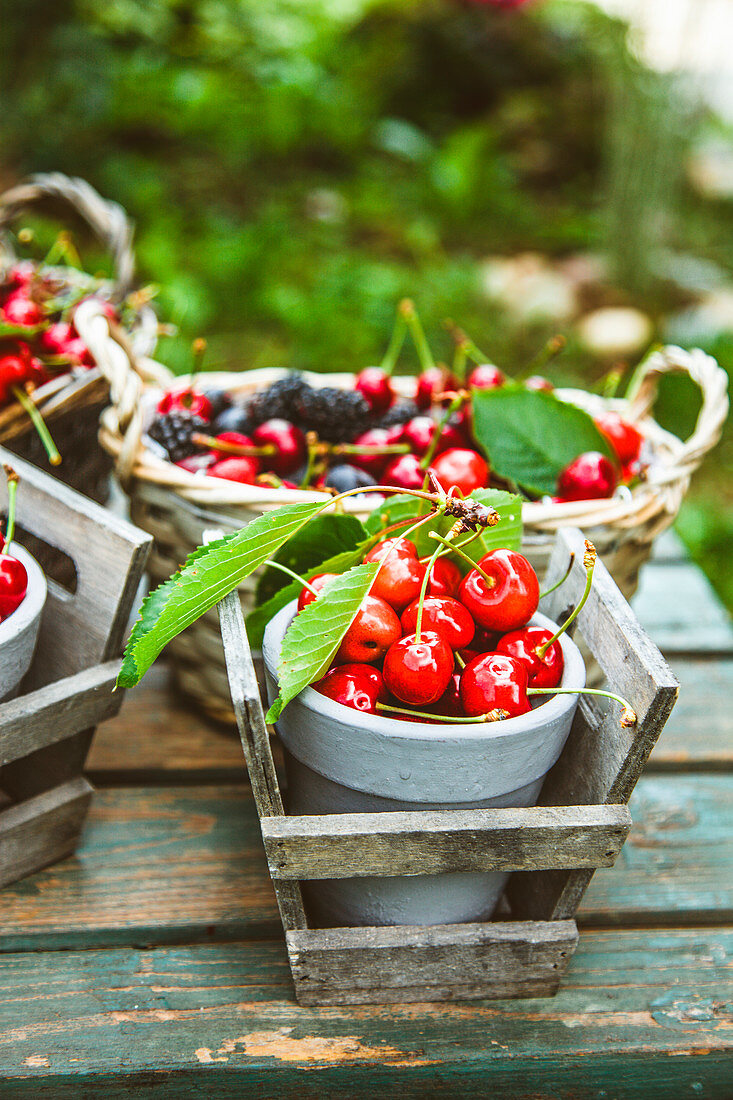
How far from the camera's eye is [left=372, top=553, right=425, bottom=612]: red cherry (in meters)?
0.64

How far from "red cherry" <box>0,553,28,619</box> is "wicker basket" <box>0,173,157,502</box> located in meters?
0.28

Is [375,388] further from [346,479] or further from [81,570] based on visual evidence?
[81,570]

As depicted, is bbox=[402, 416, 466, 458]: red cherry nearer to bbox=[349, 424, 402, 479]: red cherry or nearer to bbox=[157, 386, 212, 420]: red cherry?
bbox=[349, 424, 402, 479]: red cherry

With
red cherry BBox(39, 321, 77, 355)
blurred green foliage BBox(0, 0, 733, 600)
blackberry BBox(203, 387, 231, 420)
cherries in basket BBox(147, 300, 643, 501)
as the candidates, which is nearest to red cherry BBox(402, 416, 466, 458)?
cherries in basket BBox(147, 300, 643, 501)

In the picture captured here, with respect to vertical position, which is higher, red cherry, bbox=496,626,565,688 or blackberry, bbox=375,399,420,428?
red cherry, bbox=496,626,565,688

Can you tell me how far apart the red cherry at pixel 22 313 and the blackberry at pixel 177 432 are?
222mm

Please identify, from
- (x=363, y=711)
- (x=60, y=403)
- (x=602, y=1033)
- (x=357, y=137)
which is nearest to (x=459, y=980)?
(x=602, y=1033)

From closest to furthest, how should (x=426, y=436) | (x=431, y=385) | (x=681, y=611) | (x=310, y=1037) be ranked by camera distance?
(x=310, y=1037)
(x=426, y=436)
(x=431, y=385)
(x=681, y=611)

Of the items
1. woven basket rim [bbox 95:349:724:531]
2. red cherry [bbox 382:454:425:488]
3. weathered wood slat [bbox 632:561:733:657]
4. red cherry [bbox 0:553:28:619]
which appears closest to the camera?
red cherry [bbox 0:553:28:619]

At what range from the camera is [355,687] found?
2.00 feet

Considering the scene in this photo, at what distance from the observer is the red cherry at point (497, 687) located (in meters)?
0.60

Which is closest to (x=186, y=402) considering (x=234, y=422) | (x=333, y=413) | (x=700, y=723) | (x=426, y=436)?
(x=234, y=422)

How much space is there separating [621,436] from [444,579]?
0.43 metres

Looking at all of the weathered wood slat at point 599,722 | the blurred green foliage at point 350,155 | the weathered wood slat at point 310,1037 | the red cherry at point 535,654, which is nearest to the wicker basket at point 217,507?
the weathered wood slat at point 599,722
